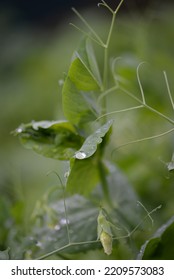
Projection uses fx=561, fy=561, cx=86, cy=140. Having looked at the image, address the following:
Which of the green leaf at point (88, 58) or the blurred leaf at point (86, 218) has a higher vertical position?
the green leaf at point (88, 58)

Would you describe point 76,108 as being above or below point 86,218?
above

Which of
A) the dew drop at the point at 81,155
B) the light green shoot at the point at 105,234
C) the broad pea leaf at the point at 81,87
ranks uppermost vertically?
the broad pea leaf at the point at 81,87

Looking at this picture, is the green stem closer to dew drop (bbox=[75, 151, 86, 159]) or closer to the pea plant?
the pea plant

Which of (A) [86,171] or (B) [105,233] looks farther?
(A) [86,171]

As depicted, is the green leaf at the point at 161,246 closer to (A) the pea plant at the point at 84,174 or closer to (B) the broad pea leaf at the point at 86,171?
(A) the pea plant at the point at 84,174

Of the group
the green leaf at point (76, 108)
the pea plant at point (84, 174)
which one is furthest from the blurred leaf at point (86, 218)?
the green leaf at point (76, 108)

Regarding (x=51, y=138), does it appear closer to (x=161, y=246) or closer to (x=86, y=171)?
(x=86, y=171)

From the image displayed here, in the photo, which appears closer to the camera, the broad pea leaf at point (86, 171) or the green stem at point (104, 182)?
the broad pea leaf at point (86, 171)

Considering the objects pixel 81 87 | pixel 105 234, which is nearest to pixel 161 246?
pixel 105 234
